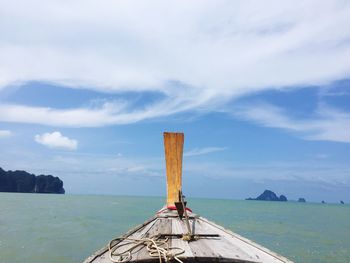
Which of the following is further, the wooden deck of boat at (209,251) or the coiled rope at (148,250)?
the wooden deck of boat at (209,251)

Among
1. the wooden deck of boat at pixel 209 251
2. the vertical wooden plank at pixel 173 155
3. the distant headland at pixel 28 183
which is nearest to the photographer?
the wooden deck of boat at pixel 209 251

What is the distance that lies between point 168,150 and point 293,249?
12437 mm

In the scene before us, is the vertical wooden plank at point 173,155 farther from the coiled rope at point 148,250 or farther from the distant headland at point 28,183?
the distant headland at point 28,183

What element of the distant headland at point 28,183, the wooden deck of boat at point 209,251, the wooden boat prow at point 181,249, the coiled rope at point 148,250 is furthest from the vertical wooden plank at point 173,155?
the distant headland at point 28,183

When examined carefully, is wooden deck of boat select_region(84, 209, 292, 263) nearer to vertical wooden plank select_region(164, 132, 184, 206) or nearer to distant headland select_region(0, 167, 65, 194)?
vertical wooden plank select_region(164, 132, 184, 206)

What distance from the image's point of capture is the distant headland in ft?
471

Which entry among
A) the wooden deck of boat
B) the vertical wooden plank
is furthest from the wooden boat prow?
the vertical wooden plank

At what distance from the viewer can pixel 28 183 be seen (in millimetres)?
147625

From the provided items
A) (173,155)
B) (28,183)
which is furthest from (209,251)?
(28,183)

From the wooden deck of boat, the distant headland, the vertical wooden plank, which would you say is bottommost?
the wooden deck of boat

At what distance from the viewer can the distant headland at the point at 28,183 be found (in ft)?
471

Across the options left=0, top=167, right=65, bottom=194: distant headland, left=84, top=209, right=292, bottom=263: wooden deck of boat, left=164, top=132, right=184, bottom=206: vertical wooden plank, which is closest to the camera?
left=84, top=209, right=292, bottom=263: wooden deck of boat

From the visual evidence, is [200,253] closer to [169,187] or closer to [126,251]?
[126,251]

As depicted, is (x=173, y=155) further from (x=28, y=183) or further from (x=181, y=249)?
(x=28, y=183)
